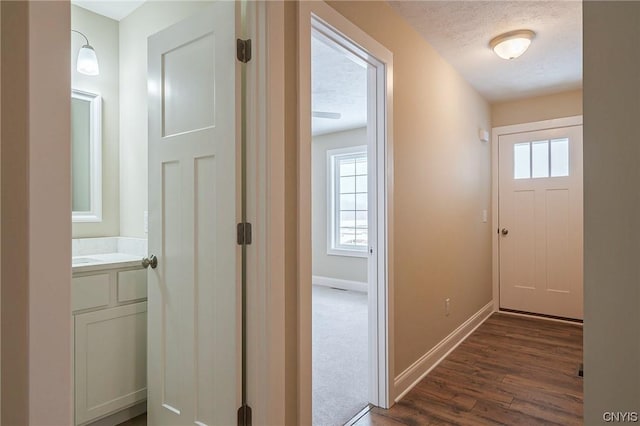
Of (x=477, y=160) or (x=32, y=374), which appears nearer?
(x=32, y=374)

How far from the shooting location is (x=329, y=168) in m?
5.96

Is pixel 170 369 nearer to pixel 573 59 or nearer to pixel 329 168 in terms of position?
pixel 573 59

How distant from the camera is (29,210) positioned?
909 mm

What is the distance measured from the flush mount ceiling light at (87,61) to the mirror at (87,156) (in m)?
0.22

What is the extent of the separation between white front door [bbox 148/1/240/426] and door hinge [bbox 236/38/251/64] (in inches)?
1.6

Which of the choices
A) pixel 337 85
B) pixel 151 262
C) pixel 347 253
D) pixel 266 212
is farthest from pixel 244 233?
pixel 347 253

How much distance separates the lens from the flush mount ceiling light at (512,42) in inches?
102

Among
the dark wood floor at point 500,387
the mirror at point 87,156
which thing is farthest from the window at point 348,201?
the mirror at point 87,156

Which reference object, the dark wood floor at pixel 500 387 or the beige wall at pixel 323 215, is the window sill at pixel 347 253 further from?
the dark wood floor at pixel 500 387

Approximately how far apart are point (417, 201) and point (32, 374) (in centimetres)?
225

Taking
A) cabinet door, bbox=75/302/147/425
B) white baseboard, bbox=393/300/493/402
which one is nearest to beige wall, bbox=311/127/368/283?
white baseboard, bbox=393/300/493/402

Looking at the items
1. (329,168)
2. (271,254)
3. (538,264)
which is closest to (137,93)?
(271,254)
